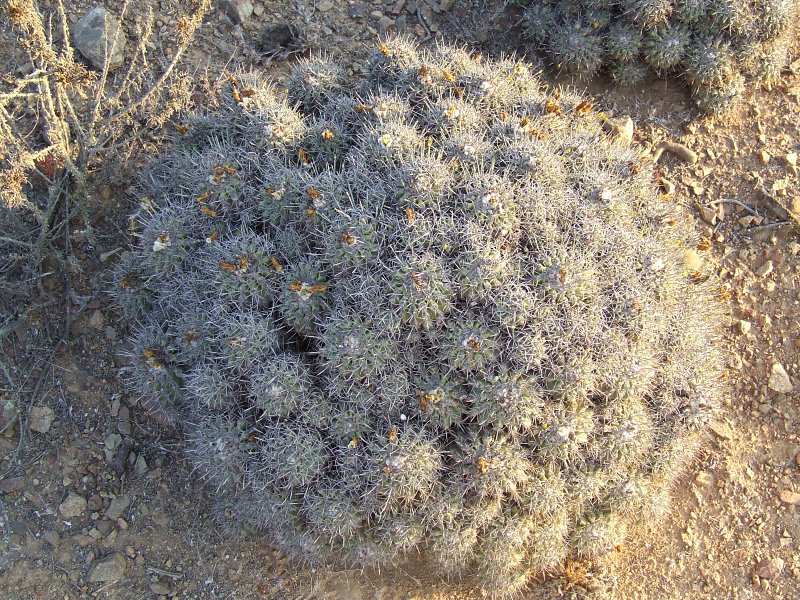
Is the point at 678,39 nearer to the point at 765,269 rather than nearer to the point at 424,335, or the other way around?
the point at 765,269

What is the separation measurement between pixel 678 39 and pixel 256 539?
3989 millimetres

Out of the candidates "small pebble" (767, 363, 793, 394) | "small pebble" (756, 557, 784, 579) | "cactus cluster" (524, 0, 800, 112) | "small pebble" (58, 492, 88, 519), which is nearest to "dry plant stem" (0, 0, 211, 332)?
"small pebble" (58, 492, 88, 519)

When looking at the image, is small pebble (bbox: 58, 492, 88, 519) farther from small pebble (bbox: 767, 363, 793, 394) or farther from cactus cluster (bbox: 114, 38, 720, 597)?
small pebble (bbox: 767, 363, 793, 394)

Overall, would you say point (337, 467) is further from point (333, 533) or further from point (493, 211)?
point (493, 211)

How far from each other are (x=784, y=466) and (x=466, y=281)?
2.30 metres

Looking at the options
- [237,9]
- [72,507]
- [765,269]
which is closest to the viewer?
[72,507]

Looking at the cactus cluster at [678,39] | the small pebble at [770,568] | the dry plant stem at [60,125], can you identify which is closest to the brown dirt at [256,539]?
the small pebble at [770,568]

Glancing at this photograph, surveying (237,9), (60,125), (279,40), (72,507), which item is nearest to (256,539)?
(72,507)

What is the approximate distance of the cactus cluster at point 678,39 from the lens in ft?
13.8

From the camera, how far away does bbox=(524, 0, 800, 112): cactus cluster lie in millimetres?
4195

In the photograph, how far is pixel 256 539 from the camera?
3.54m

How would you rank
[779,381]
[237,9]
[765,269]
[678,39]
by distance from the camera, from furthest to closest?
[237,9]
[678,39]
[765,269]
[779,381]

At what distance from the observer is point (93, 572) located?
11.0 ft

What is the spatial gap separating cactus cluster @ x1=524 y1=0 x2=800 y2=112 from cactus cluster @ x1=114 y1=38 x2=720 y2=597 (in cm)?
121
